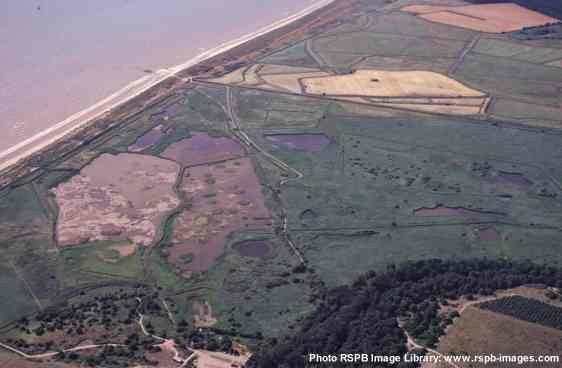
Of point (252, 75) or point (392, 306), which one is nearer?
point (392, 306)

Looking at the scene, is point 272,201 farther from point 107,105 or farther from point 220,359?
point 107,105

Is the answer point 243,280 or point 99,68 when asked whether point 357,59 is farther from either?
point 243,280

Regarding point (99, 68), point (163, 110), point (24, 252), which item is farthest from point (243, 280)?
point (99, 68)

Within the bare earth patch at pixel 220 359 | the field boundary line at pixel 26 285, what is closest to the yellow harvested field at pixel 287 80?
the field boundary line at pixel 26 285

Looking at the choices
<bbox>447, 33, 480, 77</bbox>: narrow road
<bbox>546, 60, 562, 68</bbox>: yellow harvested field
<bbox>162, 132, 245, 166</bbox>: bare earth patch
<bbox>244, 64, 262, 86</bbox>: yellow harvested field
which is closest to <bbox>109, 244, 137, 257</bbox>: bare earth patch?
<bbox>162, 132, 245, 166</bbox>: bare earth patch

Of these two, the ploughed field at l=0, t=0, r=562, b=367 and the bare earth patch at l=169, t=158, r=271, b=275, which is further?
the bare earth patch at l=169, t=158, r=271, b=275

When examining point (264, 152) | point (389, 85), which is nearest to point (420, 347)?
point (264, 152)

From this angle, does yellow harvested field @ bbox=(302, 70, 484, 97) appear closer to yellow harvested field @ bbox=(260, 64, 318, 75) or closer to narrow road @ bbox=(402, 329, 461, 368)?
yellow harvested field @ bbox=(260, 64, 318, 75)
